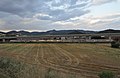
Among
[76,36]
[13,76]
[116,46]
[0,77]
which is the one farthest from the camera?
[76,36]

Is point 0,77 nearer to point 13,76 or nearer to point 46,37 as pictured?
point 13,76

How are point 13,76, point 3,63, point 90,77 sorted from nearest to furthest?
1. point 13,76
2. point 3,63
3. point 90,77

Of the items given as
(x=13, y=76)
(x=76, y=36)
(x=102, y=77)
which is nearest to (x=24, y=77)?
(x=13, y=76)

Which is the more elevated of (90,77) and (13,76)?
(13,76)

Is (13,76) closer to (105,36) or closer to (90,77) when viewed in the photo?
(90,77)

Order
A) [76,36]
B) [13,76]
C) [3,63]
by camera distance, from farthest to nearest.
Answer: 1. [76,36]
2. [3,63]
3. [13,76]

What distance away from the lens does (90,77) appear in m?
23.3

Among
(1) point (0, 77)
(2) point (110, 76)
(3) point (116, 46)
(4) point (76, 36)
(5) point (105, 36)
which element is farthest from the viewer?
(4) point (76, 36)

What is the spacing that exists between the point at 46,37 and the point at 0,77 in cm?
15176

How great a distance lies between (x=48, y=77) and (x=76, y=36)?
147982 mm

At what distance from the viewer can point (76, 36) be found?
16175 centimetres

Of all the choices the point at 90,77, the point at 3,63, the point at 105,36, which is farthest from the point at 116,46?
the point at 105,36

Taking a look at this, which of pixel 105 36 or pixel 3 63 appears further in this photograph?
pixel 105 36

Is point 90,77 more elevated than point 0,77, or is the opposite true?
point 0,77
